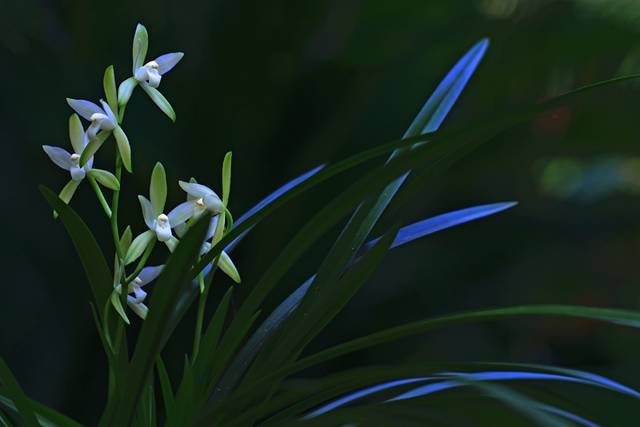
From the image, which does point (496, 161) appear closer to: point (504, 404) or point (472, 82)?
point (472, 82)

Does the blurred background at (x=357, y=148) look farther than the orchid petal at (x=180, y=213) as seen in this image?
Yes

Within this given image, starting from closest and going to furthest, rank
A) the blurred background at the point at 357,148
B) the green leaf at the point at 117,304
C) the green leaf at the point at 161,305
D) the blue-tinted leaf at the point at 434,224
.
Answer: the green leaf at the point at 161,305, the green leaf at the point at 117,304, the blue-tinted leaf at the point at 434,224, the blurred background at the point at 357,148

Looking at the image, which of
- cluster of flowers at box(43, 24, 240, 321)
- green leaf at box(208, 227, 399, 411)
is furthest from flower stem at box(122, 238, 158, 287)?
green leaf at box(208, 227, 399, 411)

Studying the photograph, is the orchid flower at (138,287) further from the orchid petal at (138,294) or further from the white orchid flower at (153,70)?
the white orchid flower at (153,70)

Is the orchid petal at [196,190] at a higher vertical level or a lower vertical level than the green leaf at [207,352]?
higher

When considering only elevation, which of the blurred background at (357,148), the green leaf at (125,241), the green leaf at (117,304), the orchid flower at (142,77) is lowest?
the green leaf at (117,304)

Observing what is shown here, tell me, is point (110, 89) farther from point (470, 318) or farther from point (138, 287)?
point (470, 318)

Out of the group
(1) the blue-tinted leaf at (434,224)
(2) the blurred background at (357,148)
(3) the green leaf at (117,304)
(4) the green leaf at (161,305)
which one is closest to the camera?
(4) the green leaf at (161,305)

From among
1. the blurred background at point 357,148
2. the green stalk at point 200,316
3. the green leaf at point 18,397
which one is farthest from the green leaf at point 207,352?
the blurred background at point 357,148
